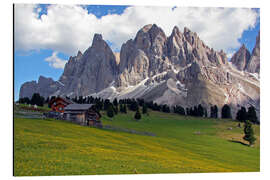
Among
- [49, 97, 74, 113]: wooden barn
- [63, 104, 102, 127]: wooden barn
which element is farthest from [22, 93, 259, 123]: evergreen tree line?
[63, 104, 102, 127]: wooden barn

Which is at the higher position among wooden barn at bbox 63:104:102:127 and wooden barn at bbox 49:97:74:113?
wooden barn at bbox 49:97:74:113

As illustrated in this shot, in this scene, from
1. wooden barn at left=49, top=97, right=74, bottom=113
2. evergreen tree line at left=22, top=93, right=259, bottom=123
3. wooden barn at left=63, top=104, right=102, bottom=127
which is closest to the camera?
wooden barn at left=63, top=104, right=102, bottom=127

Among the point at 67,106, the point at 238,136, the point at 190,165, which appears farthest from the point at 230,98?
the point at 190,165

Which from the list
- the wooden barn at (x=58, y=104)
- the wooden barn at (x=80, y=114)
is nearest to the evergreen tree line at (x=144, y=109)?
the wooden barn at (x=58, y=104)

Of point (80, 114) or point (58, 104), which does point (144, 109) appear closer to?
point (80, 114)

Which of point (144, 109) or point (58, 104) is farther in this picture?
point (144, 109)

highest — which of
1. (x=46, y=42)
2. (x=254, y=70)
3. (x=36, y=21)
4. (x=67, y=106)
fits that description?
(x=254, y=70)

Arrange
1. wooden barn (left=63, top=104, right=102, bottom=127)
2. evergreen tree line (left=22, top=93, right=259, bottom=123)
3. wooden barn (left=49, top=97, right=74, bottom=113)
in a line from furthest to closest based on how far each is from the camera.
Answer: evergreen tree line (left=22, top=93, right=259, bottom=123)
wooden barn (left=49, top=97, right=74, bottom=113)
wooden barn (left=63, top=104, right=102, bottom=127)

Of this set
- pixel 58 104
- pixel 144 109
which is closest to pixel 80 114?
pixel 58 104

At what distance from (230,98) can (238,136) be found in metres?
96.3

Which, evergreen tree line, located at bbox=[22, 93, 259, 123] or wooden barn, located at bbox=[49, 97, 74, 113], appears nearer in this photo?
wooden barn, located at bbox=[49, 97, 74, 113]

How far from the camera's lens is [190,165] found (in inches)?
713

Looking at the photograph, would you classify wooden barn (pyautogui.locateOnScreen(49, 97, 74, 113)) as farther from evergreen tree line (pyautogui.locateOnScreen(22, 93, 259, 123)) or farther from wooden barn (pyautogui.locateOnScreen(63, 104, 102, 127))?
evergreen tree line (pyautogui.locateOnScreen(22, 93, 259, 123))
